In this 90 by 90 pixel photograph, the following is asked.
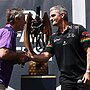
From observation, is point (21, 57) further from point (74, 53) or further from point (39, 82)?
point (39, 82)

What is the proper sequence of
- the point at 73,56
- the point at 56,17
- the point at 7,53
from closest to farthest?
1. the point at 7,53
2. the point at 73,56
3. the point at 56,17

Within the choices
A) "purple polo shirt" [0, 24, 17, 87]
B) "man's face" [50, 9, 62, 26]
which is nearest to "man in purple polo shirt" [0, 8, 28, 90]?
"purple polo shirt" [0, 24, 17, 87]

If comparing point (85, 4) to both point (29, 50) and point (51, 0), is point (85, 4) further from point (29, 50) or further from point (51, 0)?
point (29, 50)

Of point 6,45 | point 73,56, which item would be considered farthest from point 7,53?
point 73,56

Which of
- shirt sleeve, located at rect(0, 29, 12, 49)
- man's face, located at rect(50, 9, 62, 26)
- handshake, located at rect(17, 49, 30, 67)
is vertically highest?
man's face, located at rect(50, 9, 62, 26)

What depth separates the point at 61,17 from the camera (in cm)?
243

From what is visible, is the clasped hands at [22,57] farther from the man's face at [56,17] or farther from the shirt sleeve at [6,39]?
the man's face at [56,17]

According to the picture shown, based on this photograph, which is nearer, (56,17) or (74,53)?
(74,53)

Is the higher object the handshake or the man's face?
the man's face

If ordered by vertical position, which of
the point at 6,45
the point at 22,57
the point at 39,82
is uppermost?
the point at 6,45

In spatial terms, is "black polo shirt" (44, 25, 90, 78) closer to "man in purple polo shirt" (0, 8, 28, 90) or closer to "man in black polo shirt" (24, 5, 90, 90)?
"man in black polo shirt" (24, 5, 90, 90)

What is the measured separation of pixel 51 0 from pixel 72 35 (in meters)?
→ 1.42

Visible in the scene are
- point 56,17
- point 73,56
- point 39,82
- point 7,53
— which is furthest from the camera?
point 39,82

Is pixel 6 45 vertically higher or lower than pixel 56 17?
lower
